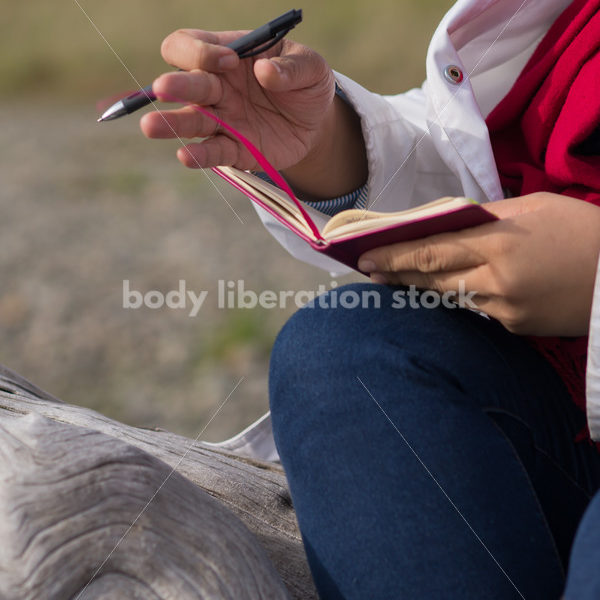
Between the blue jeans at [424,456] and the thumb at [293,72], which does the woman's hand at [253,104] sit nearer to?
the thumb at [293,72]

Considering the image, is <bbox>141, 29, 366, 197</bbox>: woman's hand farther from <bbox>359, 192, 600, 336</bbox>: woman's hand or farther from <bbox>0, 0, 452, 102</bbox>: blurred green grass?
<bbox>0, 0, 452, 102</bbox>: blurred green grass

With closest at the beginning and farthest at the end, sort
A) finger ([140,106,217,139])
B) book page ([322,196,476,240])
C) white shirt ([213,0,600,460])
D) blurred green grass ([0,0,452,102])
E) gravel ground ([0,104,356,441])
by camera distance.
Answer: book page ([322,196,476,240]) → finger ([140,106,217,139]) → white shirt ([213,0,600,460]) → gravel ground ([0,104,356,441]) → blurred green grass ([0,0,452,102])

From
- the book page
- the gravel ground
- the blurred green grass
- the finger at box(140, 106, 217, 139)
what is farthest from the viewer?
the blurred green grass

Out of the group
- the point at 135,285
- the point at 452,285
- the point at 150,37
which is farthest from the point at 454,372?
the point at 150,37

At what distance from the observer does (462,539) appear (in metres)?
0.59

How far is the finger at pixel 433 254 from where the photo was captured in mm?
621

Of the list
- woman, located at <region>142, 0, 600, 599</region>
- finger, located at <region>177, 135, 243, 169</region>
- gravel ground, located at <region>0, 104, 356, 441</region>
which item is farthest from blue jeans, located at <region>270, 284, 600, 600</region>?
gravel ground, located at <region>0, 104, 356, 441</region>

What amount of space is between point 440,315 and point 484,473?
6.2 inches

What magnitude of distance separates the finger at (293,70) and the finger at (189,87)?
5 cm

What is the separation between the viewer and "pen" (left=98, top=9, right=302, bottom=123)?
2.42 feet

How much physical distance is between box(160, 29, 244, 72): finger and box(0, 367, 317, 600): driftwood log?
0.39 m

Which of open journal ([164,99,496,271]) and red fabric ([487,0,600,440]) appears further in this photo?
red fabric ([487,0,600,440])

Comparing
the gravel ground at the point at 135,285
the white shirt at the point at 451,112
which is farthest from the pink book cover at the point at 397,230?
the gravel ground at the point at 135,285

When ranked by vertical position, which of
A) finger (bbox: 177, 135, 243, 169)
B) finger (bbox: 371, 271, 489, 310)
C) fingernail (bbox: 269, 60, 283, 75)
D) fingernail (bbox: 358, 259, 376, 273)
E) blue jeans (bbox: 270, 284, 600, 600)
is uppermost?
fingernail (bbox: 269, 60, 283, 75)
